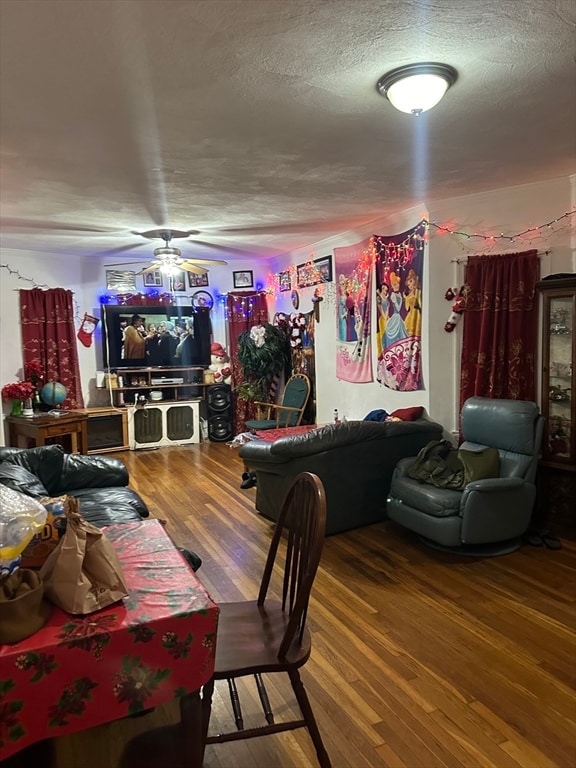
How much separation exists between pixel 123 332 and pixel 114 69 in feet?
16.6

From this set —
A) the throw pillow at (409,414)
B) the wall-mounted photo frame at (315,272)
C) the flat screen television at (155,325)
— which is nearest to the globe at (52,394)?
the flat screen television at (155,325)

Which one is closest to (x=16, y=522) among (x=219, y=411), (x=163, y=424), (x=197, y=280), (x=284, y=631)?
(x=284, y=631)

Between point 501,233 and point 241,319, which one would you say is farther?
point 241,319

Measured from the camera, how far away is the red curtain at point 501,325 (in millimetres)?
3971

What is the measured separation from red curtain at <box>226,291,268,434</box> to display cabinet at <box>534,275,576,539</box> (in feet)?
14.0

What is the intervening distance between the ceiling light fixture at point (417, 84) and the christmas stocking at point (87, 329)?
5.38 m

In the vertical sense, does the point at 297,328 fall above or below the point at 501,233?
below

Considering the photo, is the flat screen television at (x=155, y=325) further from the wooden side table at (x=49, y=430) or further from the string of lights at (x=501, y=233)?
the string of lights at (x=501, y=233)

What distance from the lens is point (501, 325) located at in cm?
409

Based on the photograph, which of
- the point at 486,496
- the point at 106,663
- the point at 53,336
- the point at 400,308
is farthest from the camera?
the point at 53,336

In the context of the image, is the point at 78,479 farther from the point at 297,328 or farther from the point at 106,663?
the point at 297,328

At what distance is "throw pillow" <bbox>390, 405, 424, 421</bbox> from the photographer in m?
4.50

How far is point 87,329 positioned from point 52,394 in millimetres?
1212

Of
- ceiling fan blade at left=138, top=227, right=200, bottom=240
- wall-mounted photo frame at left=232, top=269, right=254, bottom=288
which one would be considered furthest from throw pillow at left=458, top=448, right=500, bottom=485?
wall-mounted photo frame at left=232, top=269, right=254, bottom=288
